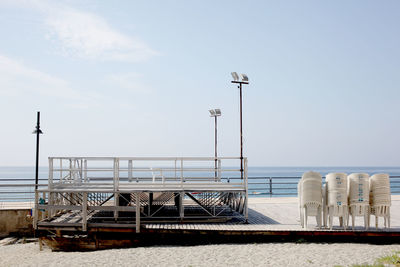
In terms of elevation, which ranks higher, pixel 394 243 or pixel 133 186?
pixel 133 186

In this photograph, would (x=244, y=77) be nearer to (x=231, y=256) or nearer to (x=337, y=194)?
(x=337, y=194)

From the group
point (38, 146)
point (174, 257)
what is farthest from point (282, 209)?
point (38, 146)

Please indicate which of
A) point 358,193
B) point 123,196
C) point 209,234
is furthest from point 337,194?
point 123,196

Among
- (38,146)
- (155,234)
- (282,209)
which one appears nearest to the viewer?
(155,234)

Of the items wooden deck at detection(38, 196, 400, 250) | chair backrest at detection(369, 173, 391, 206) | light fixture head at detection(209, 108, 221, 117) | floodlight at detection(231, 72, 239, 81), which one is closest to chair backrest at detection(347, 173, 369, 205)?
chair backrest at detection(369, 173, 391, 206)

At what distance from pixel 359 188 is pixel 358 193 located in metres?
0.14

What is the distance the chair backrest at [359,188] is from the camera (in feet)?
37.0

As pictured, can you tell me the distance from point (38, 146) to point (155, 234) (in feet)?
38.6

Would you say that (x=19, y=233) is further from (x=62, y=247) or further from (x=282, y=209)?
(x=282, y=209)

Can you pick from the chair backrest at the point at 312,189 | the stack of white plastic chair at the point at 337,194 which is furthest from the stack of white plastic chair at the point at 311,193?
the stack of white plastic chair at the point at 337,194

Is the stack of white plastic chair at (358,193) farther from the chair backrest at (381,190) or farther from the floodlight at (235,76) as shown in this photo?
the floodlight at (235,76)

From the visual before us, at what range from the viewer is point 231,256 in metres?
10.4

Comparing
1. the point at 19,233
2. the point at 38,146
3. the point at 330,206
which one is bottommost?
the point at 19,233

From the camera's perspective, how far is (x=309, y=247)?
1110 centimetres
